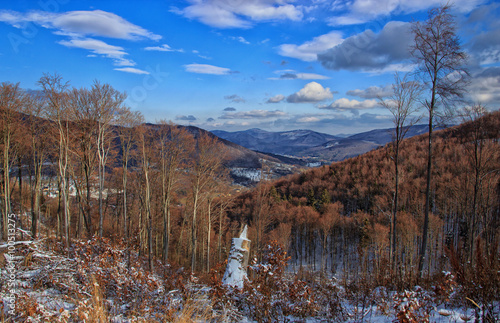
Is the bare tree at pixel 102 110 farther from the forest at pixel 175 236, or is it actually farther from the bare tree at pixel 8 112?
the bare tree at pixel 8 112

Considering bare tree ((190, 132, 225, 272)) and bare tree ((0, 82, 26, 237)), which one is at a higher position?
bare tree ((0, 82, 26, 237))

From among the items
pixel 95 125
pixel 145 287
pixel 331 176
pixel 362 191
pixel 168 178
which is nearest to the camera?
pixel 145 287

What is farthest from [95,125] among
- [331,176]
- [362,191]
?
[331,176]

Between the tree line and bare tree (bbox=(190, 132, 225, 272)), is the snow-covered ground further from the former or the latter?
bare tree (bbox=(190, 132, 225, 272))

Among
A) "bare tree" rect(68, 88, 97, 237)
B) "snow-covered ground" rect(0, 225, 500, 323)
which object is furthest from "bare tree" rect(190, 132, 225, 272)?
"snow-covered ground" rect(0, 225, 500, 323)

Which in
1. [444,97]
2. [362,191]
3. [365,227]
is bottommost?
[365,227]

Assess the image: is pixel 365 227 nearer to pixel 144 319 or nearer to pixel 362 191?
pixel 362 191

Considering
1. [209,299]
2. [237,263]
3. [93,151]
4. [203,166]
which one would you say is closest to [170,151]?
[203,166]

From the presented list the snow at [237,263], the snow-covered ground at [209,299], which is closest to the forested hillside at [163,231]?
the snow-covered ground at [209,299]
